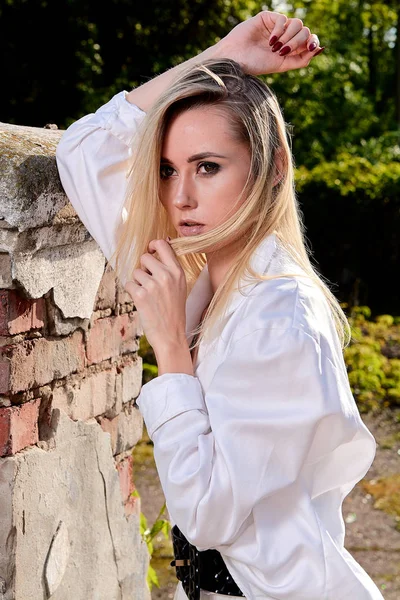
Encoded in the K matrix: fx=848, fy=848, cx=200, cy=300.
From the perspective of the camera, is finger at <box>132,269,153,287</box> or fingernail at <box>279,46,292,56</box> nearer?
finger at <box>132,269,153,287</box>

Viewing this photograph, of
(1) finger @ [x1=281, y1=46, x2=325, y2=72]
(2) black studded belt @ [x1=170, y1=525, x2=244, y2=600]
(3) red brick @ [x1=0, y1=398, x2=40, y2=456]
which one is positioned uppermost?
(1) finger @ [x1=281, y1=46, x2=325, y2=72]

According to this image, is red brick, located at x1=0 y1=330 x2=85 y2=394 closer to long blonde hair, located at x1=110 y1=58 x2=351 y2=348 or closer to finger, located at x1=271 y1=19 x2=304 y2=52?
long blonde hair, located at x1=110 y1=58 x2=351 y2=348

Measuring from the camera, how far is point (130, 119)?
2.21 metres

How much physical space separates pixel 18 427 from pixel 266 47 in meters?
1.14

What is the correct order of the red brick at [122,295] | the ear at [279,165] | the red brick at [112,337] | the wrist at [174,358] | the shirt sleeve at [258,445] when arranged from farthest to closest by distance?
the red brick at [122,295], the red brick at [112,337], the ear at [279,165], the wrist at [174,358], the shirt sleeve at [258,445]

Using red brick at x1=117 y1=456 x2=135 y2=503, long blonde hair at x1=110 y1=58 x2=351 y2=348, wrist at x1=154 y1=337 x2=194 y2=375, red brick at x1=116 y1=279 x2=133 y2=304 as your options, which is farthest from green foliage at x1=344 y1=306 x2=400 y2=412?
wrist at x1=154 y1=337 x2=194 y2=375

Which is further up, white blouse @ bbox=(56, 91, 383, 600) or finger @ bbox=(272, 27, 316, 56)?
finger @ bbox=(272, 27, 316, 56)

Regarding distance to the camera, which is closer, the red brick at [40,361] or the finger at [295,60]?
the red brick at [40,361]

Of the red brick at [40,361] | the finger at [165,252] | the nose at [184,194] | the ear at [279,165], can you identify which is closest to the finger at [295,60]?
the ear at [279,165]

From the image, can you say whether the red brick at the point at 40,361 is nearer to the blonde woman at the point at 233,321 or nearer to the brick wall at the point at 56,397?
the brick wall at the point at 56,397

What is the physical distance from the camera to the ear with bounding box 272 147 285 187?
77.4 inches

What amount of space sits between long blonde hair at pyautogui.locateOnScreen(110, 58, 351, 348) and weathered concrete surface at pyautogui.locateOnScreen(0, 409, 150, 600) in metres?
0.52

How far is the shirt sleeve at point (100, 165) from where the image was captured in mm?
2127

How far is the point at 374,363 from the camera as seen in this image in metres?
8.12
